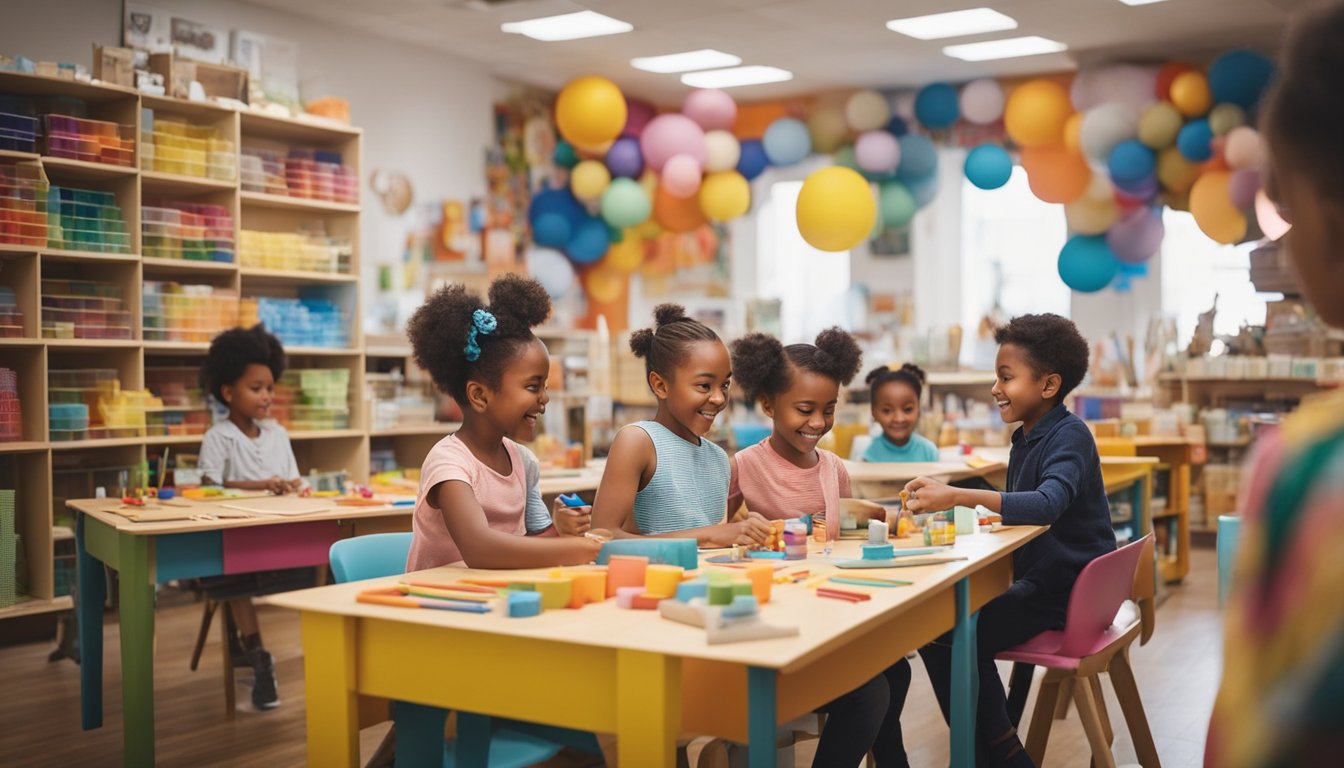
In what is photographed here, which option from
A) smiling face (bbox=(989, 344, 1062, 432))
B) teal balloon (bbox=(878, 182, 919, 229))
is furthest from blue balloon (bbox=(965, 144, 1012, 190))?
smiling face (bbox=(989, 344, 1062, 432))

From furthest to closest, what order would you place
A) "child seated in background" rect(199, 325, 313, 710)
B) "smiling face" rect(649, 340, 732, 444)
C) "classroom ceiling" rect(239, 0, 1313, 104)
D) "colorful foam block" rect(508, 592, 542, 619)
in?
"classroom ceiling" rect(239, 0, 1313, 104) < "child seated in background" rect(199, 325, 313, 710) < "smiling face" rect(649, 340, 732, 444) < "colorful foam block" rect(508, 592, 542, 619)

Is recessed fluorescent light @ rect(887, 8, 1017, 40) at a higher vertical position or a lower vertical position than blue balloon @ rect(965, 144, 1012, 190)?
higher

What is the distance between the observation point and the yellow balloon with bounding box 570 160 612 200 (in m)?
7.94

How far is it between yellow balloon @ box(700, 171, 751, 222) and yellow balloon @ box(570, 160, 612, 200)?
2.24 ft

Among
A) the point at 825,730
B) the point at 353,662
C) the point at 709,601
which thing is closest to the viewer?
the point at 709,601

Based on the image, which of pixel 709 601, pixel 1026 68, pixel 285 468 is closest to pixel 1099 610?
pixel 709 601

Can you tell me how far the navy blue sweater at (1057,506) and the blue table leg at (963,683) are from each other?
426 mm

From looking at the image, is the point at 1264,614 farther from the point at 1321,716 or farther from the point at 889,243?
the point at 889,243

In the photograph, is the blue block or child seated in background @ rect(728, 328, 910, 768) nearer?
the blue block

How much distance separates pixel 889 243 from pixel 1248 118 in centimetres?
314

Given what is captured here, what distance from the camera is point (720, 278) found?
9516 mm

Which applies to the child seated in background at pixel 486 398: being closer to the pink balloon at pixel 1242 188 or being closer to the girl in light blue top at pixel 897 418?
the girl in light blue top at pixel 897 418

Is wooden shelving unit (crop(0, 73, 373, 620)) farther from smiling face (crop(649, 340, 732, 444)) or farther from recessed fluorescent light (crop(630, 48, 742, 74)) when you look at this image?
smiling face (crop(649, 340, 732, 444))

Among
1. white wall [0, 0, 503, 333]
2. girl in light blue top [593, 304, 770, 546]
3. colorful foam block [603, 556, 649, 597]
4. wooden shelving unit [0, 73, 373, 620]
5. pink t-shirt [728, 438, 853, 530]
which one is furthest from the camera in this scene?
white wall [0, 0, 503, 333]
